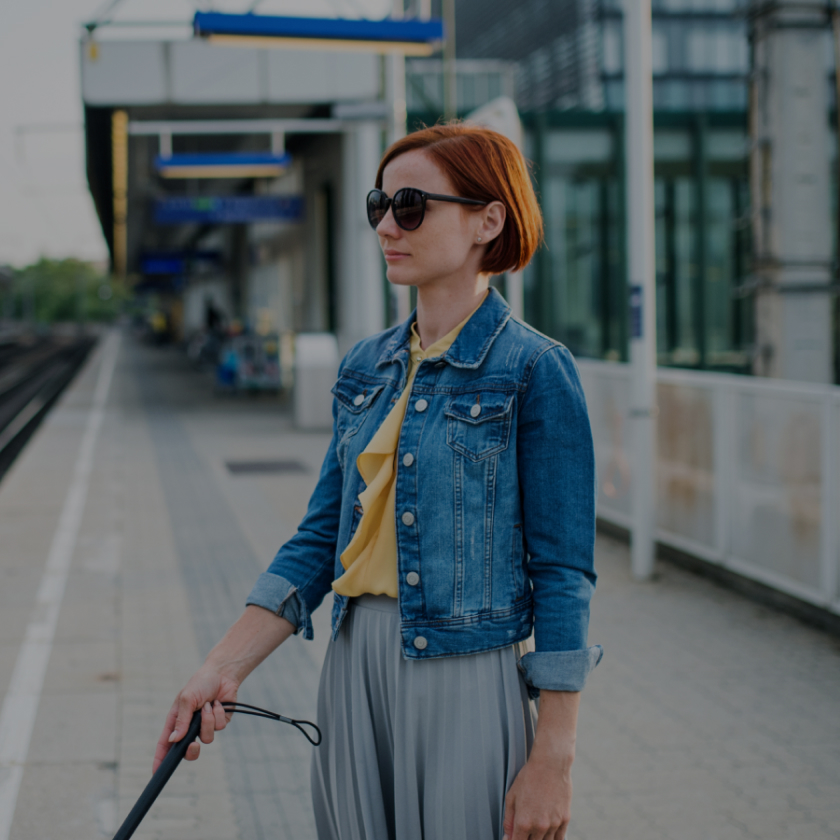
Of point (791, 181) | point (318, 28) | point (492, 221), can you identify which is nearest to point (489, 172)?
point (492, 221)

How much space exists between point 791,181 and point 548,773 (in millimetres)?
5634

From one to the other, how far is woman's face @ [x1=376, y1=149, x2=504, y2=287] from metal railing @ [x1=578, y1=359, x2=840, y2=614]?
3.91m

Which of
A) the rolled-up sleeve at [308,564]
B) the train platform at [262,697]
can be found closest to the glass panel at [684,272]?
the train platform at [262,697]

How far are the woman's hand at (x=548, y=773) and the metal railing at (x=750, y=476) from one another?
3954mm

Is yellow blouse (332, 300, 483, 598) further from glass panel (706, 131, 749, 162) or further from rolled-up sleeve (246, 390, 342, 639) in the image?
glass panel (706, 131, 749, 162)

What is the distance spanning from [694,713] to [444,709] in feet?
9.51

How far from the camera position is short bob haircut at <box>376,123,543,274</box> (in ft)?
5.64

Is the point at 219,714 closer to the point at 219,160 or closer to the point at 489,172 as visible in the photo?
the point at 489,172

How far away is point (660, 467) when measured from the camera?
718 centimetres

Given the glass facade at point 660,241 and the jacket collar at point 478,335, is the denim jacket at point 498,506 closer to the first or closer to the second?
the jacket collar at point 478,335

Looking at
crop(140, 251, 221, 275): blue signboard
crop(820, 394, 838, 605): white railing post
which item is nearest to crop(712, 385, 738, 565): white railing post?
crop(820, 394, 838, 605): white railing post

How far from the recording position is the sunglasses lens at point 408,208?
1728 millimetres

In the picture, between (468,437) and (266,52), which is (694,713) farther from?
(266,52)

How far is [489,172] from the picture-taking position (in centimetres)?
173
